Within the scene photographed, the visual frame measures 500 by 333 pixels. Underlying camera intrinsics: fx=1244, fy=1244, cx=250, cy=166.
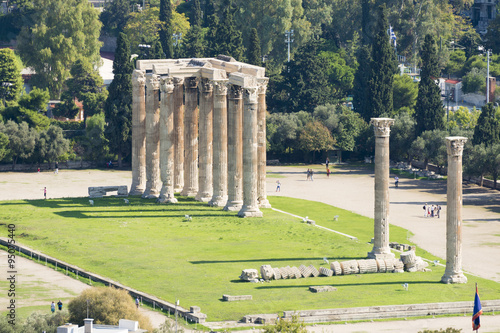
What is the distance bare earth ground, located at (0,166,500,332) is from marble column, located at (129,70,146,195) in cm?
986

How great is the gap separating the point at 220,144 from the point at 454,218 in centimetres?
3445

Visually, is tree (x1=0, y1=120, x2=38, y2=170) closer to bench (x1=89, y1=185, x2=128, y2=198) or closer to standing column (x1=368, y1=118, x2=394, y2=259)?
bench (x1=89, y1=185, x2=128, y2=198)

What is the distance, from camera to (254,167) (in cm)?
11750

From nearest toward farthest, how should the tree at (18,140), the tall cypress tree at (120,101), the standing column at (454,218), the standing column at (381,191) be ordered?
the standing column at (454,218), the standing column at (381,191), the tree at (18,140), the tall cypress tree at (120,101)

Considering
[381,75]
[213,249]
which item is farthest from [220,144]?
[381,75]

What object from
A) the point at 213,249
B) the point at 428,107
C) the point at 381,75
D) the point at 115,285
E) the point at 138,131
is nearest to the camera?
the point at 115,285

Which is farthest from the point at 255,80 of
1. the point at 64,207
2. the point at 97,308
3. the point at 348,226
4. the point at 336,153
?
the point at 336,153

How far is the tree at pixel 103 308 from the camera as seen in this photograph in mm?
78125

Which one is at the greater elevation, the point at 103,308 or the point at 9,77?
the point at 9,77

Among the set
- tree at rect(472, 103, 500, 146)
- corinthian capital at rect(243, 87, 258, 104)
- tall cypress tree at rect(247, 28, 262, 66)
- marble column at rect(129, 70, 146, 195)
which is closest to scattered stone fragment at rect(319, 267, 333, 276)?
corinthian capital at rect(243, 87, 258, 104)

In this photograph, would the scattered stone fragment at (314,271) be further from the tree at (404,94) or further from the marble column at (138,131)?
the tree at (404,94)

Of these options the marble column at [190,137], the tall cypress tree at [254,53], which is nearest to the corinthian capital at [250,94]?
the marble column at [190,137]

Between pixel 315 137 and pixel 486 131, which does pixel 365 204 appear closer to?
pixel 486 131

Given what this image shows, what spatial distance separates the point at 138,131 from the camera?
431ft
